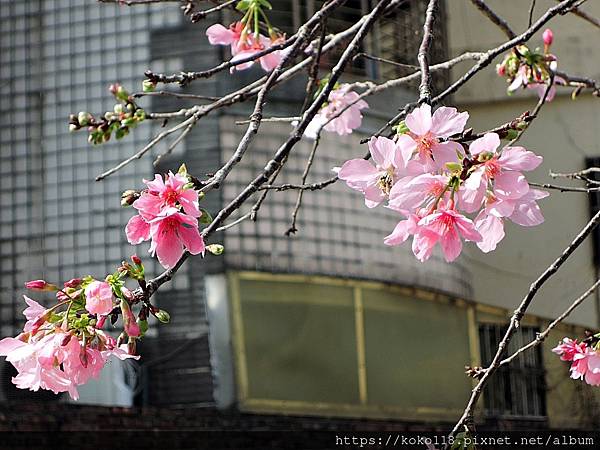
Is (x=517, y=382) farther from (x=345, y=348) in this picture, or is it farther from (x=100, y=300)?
(x=100, y=300)

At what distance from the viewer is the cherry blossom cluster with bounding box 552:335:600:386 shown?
2357 mm

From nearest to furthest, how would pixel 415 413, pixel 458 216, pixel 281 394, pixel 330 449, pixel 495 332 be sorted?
pixel 458 216
pixel 330 449
pixel 281 394
pixel 415 413
pixel 495 332

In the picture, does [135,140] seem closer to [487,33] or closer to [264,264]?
[264,264]

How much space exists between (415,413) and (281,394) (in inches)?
32.0

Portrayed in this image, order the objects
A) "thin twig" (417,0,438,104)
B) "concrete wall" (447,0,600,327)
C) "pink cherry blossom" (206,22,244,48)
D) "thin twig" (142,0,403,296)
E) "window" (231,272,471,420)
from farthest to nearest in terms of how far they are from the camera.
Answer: "concrete wall" (447,0,600,327), "window" (231,272,471,420), "pink cherry blossom" (206,22,244,48), "thin twig" (417,0,438,104), "thin twig" (142,0,403,296)

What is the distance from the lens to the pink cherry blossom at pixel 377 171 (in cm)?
140

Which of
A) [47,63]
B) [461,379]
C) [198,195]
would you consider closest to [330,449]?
[461,379]

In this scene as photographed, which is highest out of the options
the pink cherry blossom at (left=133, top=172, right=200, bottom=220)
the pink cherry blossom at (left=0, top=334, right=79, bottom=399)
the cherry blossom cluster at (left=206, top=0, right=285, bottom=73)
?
the cherry blossom cluster at (left=206, top=0, right=285, bottom=73)

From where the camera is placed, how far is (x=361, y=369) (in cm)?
579

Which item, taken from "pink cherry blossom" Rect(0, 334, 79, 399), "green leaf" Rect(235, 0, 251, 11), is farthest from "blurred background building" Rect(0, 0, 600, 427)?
"pink cherry blossom" Rect(0, 334, 79, 399)

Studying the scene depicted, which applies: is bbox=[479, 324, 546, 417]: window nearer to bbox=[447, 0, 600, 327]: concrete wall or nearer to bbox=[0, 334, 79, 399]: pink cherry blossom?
bbox=[447, 0, 600, 327]: concrete wall

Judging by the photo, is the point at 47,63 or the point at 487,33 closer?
the point at 47,63

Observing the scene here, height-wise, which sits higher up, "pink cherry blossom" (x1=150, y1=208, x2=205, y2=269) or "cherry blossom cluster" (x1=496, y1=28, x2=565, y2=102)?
"cherry blossom cluster" (x1=496, y1=28, x2=565, y2=102)

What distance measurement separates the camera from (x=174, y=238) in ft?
4.50
